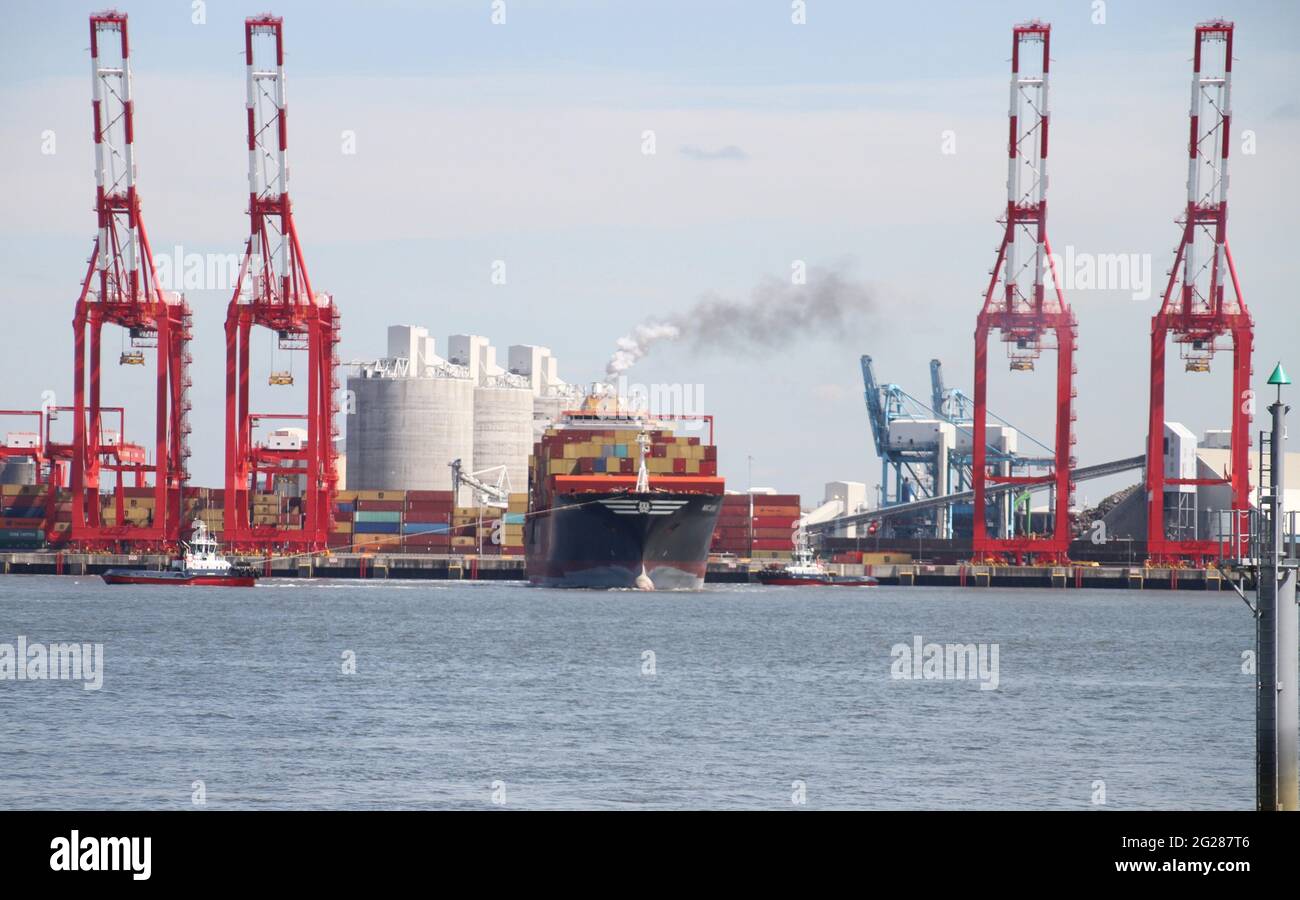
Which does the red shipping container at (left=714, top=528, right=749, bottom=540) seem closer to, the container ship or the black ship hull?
the container ship

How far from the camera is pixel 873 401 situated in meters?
147

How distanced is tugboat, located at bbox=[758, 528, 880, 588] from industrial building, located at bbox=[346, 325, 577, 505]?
4208cm

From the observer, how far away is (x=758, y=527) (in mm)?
128375

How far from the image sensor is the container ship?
278 feet

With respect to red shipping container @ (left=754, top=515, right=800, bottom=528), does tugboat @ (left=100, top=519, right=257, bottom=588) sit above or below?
below

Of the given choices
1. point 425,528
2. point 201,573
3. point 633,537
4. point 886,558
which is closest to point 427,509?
point 425,528

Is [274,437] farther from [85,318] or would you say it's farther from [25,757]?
[25,757]

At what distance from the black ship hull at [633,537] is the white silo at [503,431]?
74.7 metres

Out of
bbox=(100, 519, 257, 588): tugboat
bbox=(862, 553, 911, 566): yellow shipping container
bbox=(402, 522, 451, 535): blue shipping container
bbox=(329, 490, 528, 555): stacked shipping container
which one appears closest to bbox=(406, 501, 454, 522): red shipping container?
bbox=(329, 490, 528, 555): stacked shipping container

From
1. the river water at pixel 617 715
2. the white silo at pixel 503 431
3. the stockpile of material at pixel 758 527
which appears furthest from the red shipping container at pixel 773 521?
the river water at pixel 617 715

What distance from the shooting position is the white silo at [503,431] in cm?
16588

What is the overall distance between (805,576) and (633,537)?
2995cm
